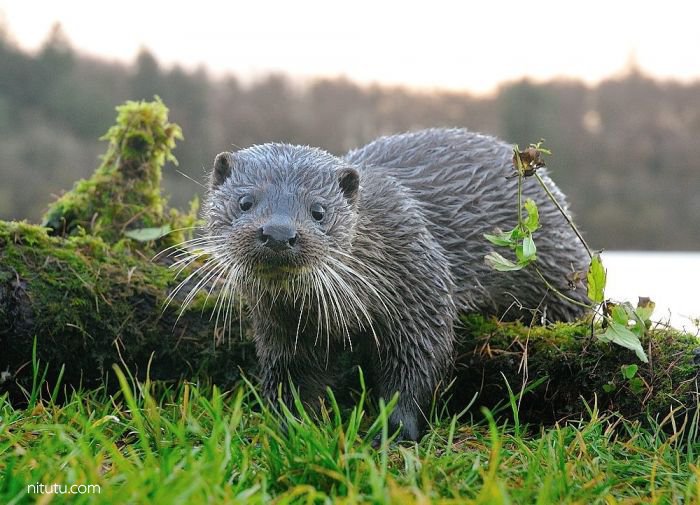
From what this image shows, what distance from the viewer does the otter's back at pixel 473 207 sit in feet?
13.5

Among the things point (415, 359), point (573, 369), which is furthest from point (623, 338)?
point (415, 359)

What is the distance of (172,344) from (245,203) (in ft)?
3.82

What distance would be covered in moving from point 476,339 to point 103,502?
238cm

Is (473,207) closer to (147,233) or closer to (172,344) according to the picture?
(172,344)

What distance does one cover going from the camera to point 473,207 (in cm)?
427

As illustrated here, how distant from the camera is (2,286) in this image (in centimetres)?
379

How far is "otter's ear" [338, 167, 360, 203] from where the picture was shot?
11.3ft

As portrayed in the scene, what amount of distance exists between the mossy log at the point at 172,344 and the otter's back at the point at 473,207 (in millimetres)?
259

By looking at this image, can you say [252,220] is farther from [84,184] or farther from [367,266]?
[84,184]

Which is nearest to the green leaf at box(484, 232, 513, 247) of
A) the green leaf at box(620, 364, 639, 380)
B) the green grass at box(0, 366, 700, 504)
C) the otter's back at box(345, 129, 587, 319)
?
the otter's back at box(345, 129, 587, 319)

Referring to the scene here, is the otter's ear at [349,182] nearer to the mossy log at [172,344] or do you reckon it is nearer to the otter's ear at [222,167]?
the otter's ear at [222,167]

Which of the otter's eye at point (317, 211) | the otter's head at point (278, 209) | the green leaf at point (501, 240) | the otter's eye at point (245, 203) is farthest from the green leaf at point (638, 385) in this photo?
the otter's eye at point (245, 203)

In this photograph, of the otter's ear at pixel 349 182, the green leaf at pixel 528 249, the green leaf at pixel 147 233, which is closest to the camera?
the green leaf at pixel 528 249

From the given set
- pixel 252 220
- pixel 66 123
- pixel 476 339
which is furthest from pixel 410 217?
pixel 66 123
